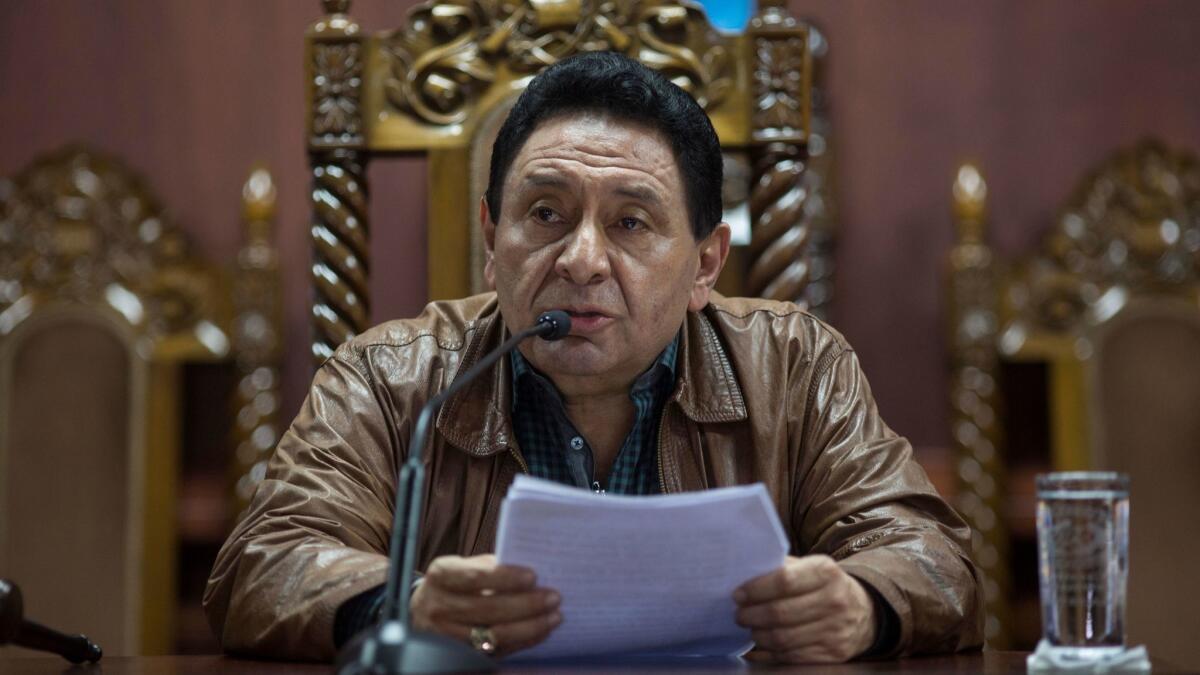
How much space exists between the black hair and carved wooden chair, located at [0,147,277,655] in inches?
83.8

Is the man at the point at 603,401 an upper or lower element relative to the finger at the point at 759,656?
upper

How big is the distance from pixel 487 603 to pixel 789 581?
0.27 m

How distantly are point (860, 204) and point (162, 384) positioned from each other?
1.89m

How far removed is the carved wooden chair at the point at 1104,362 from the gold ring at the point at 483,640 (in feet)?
8.54

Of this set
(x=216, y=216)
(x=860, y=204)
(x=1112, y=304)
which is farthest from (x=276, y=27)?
(x=1112, y=304)

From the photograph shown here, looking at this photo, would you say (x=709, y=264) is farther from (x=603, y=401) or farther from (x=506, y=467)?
(x=506, y=467)

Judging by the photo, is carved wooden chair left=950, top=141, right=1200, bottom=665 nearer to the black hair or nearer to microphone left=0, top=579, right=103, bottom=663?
the black hair

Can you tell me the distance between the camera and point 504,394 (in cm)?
179

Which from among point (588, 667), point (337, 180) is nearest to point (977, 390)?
point (337, 180)

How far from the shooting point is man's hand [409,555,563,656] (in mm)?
1246

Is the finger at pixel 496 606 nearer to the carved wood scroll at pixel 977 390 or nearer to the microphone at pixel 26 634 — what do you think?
the microphone at pixel 26 634

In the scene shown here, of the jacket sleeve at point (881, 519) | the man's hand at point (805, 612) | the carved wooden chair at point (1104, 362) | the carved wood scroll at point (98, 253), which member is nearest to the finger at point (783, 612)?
the man's hand at point (805, 612)

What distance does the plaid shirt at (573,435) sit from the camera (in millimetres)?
1800

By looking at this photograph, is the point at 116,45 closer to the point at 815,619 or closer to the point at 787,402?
the point at 787,402
